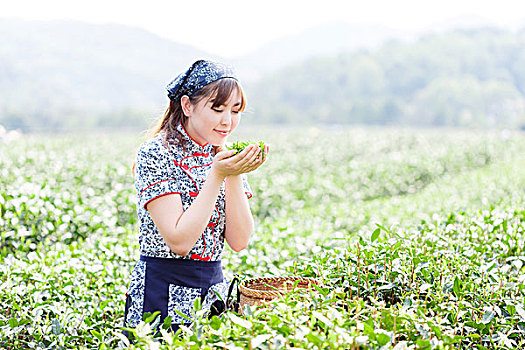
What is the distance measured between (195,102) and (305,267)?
37.7 inches

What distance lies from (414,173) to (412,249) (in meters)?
7.86

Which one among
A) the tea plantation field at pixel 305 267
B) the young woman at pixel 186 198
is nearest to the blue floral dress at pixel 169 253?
the young woman at pixel 186 198

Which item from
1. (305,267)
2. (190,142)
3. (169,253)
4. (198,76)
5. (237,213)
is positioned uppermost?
(198,76)

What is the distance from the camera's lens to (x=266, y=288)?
83.0 inches

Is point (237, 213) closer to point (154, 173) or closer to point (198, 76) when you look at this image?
point (154, 173)

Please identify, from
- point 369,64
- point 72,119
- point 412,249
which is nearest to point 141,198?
point 412,249

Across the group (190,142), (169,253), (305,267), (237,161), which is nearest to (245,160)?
(237,161)

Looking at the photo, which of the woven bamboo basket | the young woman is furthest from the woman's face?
the woven bamboo basket

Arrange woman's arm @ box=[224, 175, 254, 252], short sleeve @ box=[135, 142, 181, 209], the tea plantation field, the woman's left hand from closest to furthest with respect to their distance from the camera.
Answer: the tea plantation field, the woman's left hand, short sleeve @ box=[135, 142, 181, 209], woman's arm @ box=[224, 175, 254, 252]

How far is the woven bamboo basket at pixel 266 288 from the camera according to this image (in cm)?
188

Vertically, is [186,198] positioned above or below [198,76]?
below

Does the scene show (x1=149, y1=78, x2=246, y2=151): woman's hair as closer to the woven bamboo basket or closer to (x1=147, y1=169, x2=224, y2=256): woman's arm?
(x1=147, y1=169, x2=224, y2=256): woman's arm

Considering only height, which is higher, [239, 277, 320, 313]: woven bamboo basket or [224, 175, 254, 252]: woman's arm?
[224, 175, 254, 252]: woman's arm

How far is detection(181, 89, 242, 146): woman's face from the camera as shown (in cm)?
201
